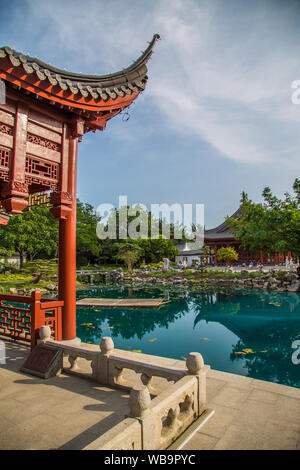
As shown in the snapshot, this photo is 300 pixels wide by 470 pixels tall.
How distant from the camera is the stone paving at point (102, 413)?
2565 millimetres

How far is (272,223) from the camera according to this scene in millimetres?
15297

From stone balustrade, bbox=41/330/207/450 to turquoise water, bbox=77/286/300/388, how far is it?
9.02ft

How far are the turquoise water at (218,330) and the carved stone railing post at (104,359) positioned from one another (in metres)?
3.45

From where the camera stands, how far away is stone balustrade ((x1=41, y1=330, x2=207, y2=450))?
200 cm

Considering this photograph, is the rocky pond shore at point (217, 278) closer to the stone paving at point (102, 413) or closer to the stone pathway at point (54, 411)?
the stone paving at point (102, 413)

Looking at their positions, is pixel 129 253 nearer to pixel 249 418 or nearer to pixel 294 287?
pixel 294 287

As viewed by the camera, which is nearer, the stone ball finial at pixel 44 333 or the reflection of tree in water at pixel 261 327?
the stone ball finial at pixel 44 333

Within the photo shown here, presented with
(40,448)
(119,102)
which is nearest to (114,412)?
(40,448)

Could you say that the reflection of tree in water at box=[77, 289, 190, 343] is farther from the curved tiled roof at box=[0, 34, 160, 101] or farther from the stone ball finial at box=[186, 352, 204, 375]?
the curved tiled roof at box=[0, 34, 160, 101]

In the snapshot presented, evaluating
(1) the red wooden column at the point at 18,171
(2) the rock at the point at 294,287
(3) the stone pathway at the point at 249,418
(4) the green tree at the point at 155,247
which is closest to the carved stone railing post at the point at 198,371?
(3) the stone pathway at the point at 249,418

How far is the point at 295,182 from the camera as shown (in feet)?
53.3

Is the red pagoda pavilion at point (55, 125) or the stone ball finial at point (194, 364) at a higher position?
the red pagoda pavilion at point (55, 125)

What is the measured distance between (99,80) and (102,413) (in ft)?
18.2

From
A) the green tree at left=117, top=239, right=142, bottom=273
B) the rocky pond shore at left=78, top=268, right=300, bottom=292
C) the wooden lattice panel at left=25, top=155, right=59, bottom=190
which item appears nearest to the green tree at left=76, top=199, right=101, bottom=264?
the green tree at left=117, top=239, right=142, bottom=273
